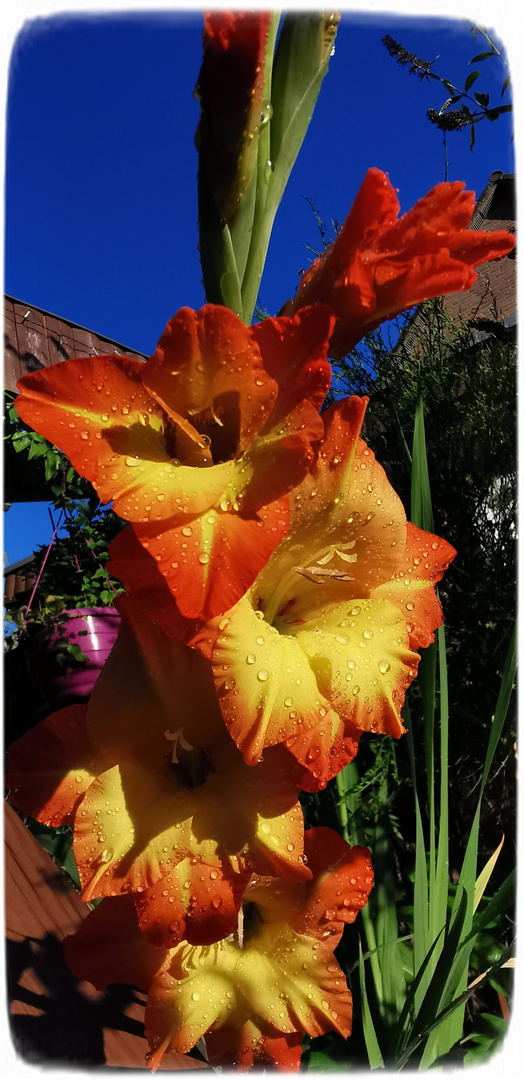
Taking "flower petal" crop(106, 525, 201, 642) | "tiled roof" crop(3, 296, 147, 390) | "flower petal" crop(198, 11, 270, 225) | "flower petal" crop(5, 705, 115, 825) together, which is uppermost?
"tiled roof" crop(3, 296, 147, 390)

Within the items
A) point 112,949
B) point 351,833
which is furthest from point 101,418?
point 351,833

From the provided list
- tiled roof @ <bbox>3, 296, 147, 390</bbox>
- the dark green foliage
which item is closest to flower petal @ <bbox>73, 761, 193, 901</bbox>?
tiled roof @ <bbox>3, 296, 147, 390</bbox>

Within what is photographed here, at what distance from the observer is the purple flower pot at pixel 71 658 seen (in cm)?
120

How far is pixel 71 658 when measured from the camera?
1.20m

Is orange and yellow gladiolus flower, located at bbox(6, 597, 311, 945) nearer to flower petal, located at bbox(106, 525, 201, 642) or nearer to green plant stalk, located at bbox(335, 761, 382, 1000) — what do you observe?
flower petal, located at bbox(106, 525, 201, 642)

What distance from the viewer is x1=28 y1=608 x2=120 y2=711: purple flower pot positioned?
3.93 ft

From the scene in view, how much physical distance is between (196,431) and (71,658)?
97 centimetres

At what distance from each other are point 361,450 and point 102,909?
33 centimetres

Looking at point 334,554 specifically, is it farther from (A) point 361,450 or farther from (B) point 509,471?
(B) point 509,471

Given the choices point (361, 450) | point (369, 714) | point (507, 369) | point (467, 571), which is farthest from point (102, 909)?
point (507, 369)

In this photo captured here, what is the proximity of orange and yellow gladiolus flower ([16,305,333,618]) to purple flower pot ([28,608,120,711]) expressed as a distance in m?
0.92

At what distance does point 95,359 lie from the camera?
31 cm

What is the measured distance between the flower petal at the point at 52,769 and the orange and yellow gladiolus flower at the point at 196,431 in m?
0.15

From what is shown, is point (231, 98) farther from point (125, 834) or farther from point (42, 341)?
point (42, 341)
